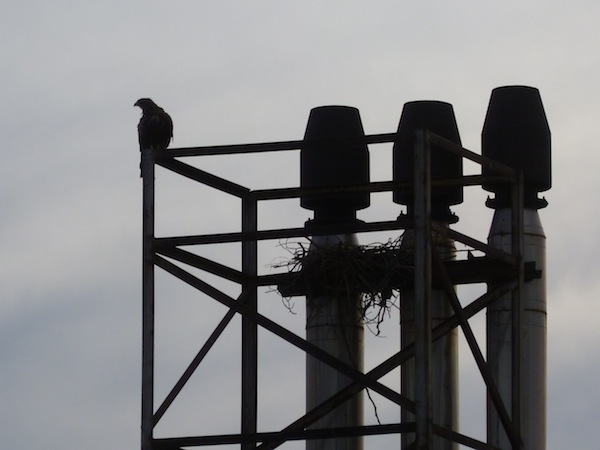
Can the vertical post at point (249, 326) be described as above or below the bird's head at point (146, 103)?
below

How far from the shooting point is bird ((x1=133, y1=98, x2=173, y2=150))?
82.2 feet

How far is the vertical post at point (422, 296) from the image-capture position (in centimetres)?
2230

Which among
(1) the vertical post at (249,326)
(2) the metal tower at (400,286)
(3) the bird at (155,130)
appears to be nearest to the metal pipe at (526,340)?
(2) the metal tower at (400,286)

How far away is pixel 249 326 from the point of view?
992 inches

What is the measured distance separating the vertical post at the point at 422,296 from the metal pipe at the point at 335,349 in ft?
11.4

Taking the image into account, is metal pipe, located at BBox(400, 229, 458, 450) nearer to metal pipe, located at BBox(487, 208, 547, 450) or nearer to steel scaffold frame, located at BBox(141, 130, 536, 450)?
metal pipe, located at BBox(487, 208, 547, 450)

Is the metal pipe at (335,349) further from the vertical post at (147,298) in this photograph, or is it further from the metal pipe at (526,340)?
the vertical post at (147,298)

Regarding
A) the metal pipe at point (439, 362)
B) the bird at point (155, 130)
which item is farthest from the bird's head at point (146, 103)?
the metal pipe at point (439, 362)

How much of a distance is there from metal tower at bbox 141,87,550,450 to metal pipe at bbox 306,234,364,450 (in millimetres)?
19

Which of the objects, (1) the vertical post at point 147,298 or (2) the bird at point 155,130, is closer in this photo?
(1) the vertical post at point 147,298

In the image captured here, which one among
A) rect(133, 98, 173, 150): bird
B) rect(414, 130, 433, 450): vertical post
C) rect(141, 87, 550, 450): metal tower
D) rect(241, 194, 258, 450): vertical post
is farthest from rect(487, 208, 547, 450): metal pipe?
rect(133, 98, 173, 150): bird

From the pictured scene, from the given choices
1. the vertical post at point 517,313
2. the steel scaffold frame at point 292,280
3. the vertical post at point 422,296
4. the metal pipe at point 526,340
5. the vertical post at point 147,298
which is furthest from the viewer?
the metal pipe at point 526,340

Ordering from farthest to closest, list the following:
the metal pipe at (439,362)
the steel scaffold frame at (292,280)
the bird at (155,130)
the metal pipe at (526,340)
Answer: the metal pipe at (439,362)
the metal pipe at (526,340)
the bird at (155,130)
the steel scaffold frame at (292,280)

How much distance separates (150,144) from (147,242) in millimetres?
1347
